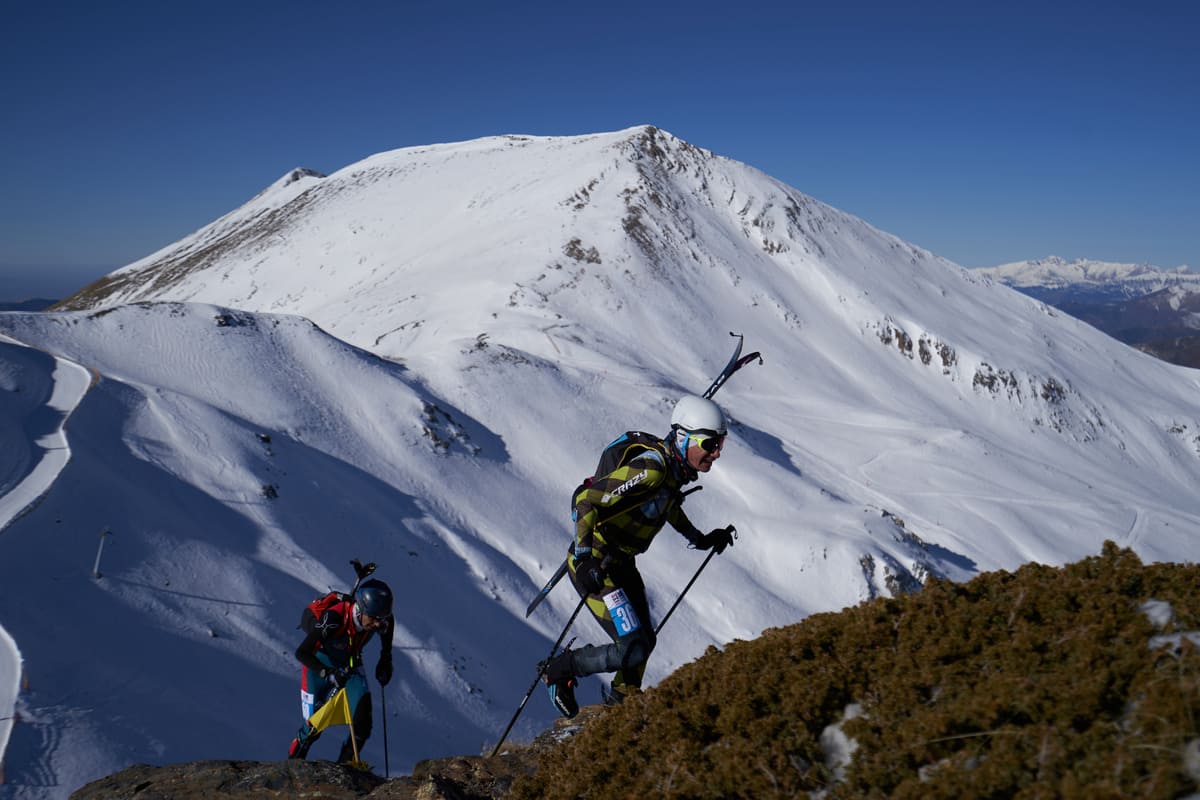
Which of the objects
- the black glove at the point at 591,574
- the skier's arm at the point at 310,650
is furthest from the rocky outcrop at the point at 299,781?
the skier's arm at the point at 310,650

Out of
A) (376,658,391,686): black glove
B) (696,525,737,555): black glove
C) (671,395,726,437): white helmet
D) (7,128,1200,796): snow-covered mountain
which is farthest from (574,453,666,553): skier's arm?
(7,128,1200,796): snow-covered mountain

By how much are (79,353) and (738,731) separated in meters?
30.8

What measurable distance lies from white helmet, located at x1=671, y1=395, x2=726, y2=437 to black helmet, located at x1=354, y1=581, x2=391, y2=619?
4163mm

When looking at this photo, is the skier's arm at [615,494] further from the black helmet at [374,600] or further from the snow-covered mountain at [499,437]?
the snow-covered mountain at [499,437]

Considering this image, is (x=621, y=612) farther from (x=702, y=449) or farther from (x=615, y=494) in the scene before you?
(x=702, y=449)

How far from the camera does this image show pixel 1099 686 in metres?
4.13

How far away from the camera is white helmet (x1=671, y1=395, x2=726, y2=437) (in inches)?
309

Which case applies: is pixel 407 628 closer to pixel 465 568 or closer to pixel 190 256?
pixel 465 568

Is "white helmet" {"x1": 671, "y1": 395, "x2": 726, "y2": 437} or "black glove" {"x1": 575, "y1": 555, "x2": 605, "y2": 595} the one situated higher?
"white helmet" {"x1": 671, "y1": 395, "x2": 726, "y2": 437}

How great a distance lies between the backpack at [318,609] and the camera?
8.80 metres

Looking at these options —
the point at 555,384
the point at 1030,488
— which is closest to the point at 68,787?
the point at 555,384

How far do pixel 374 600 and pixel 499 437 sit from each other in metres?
26.3

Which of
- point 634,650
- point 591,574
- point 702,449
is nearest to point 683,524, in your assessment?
point 702,449

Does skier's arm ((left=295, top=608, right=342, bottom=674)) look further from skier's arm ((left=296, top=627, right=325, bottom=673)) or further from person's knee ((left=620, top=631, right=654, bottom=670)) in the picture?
person's knee ((left=620, top=631, right=654, bottom=670))
